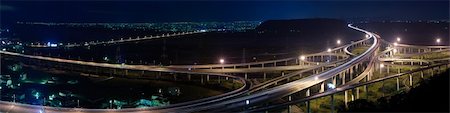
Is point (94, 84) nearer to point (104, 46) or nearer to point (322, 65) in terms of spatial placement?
point (322, 65)

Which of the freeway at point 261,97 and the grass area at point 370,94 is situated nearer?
the freeway at point 261,97

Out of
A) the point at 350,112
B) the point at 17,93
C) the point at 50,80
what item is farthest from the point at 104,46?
the point at 350,112

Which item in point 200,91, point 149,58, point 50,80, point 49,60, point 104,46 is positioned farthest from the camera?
point 104,46

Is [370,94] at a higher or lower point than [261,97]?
lower

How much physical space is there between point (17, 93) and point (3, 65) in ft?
107

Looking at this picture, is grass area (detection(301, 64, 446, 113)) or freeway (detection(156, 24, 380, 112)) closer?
freeway (detection(156, 24, 380, 112))

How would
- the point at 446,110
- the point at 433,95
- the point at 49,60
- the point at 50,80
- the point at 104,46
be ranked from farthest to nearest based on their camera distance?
the point at 104,46 → the point at 49,60 → the point at 50,80 → the point at 433,95 → the point at 446,110

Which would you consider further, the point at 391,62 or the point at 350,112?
the point at 391,62

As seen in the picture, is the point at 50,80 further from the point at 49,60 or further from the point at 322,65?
the point at 322,65

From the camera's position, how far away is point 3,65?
273 feet

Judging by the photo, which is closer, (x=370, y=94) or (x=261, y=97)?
(x=261, y=97)

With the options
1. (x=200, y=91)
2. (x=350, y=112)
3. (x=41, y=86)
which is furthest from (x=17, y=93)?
(x=350, y=112)

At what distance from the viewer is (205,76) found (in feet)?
189

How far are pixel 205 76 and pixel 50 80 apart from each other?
22680 mm
